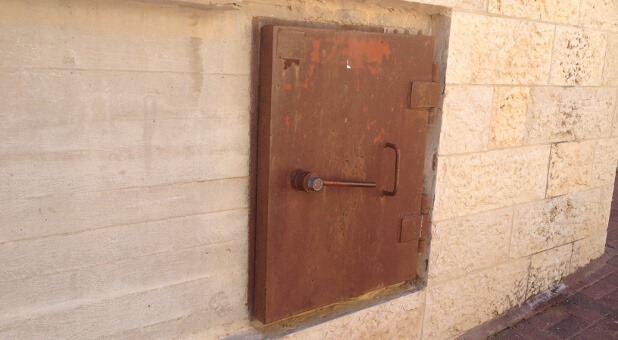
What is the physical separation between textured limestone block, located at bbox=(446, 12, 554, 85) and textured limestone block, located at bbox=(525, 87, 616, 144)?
0.18m

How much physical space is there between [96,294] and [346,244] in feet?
4.00

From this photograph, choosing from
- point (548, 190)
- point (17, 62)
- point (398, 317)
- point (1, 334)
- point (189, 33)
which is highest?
point (189, 33)

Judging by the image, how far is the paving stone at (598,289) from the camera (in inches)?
161

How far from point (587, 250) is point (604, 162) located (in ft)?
2.44

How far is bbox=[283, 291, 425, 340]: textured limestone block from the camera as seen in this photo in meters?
2.76

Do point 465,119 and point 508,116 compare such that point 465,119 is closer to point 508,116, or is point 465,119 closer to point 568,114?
point 508,116

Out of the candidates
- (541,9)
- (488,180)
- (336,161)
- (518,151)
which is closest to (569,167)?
(518,151)

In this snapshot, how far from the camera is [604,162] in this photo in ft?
14.2

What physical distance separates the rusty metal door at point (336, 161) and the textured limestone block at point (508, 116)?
0.60 metres

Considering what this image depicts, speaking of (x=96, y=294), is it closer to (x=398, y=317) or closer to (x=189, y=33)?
(x=189, y=33)

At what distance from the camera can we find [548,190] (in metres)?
3.85

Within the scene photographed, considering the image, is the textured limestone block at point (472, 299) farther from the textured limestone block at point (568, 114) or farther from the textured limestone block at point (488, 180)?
the textured limestone block at point (568, 114)

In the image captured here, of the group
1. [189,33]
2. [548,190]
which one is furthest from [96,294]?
[548,190]

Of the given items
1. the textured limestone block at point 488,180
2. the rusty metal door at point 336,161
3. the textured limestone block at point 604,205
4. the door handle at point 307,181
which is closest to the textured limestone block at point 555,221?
the textured limestone block at point 604,205
